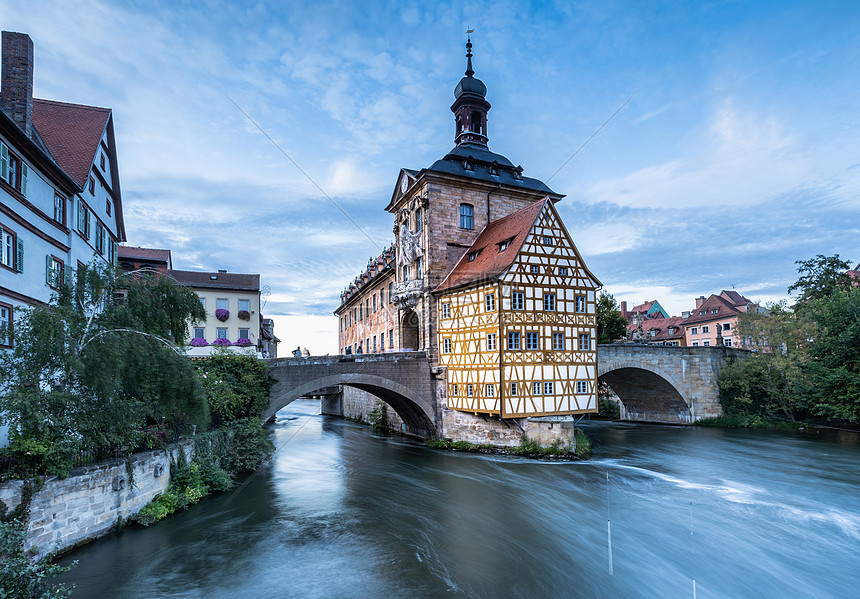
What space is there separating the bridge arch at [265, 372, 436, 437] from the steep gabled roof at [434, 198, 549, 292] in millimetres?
5444

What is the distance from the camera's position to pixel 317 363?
22.2 m

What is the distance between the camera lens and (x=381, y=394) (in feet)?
88.1

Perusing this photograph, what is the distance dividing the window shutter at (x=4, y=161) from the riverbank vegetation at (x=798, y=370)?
38.4m

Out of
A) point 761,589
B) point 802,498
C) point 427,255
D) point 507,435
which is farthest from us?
point 427,255

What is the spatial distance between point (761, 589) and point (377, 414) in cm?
2550

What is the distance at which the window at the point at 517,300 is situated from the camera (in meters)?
21.8

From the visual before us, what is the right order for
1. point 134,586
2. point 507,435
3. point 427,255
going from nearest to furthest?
1. point 134,586
2. point 507,435
3. point 427,255

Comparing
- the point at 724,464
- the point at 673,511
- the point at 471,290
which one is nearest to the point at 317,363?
the point at 471,290

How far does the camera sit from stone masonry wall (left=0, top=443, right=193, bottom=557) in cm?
979

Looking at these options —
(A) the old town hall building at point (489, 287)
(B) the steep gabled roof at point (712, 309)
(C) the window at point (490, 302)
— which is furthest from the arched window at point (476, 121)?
(B) the steep gabled roof at point (712, 309)

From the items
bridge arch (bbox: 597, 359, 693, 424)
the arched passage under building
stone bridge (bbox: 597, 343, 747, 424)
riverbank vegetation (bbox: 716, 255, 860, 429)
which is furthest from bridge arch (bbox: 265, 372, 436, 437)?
riverbank vegetation (bbox: 716, 255, 860, 429)

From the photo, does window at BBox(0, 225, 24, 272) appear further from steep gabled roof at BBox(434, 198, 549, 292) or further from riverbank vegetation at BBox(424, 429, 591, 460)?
riverbank vegetation at BBox(424, 429, 591, 460)

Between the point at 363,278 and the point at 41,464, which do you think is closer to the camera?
the point at 41,464

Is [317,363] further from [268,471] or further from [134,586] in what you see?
[134,586]
